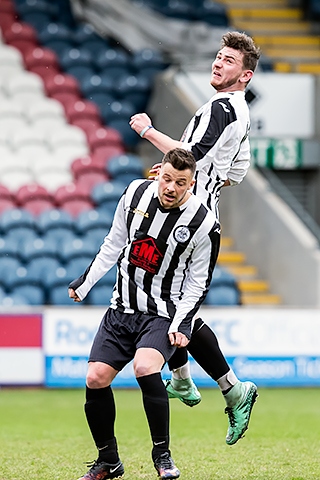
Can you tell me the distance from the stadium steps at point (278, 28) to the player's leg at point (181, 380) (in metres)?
11.8

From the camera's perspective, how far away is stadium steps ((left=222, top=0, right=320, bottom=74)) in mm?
17578

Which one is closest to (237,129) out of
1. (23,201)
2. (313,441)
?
(313,441)

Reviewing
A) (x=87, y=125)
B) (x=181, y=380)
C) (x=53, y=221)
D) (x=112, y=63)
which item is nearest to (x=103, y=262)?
(x=181, y=380)

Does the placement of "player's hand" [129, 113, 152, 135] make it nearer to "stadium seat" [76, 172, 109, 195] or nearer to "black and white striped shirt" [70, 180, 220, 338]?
"black and white striped shirt" [70, 180, 220, 338]

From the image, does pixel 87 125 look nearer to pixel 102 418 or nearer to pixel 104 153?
pixel 104 153

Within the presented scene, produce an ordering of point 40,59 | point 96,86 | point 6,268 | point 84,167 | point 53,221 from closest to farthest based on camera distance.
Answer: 1. point 6,268
2. point 53,221
3. point 84,167
4. point 96,86
5. point 40,59

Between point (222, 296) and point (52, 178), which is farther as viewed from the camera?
point (52, 178)

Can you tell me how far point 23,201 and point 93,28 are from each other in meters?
4.32

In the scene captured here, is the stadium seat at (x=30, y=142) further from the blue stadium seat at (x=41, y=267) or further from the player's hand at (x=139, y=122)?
the player's hand at (x=139, y=122)

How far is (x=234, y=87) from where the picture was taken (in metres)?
5.51

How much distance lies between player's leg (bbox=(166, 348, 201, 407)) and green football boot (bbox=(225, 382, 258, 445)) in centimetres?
20

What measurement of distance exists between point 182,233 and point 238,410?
1237 mm

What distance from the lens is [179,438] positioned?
7523 mm

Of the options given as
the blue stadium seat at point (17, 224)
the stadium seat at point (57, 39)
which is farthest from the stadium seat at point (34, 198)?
the stadium seat at point (57, 39)
